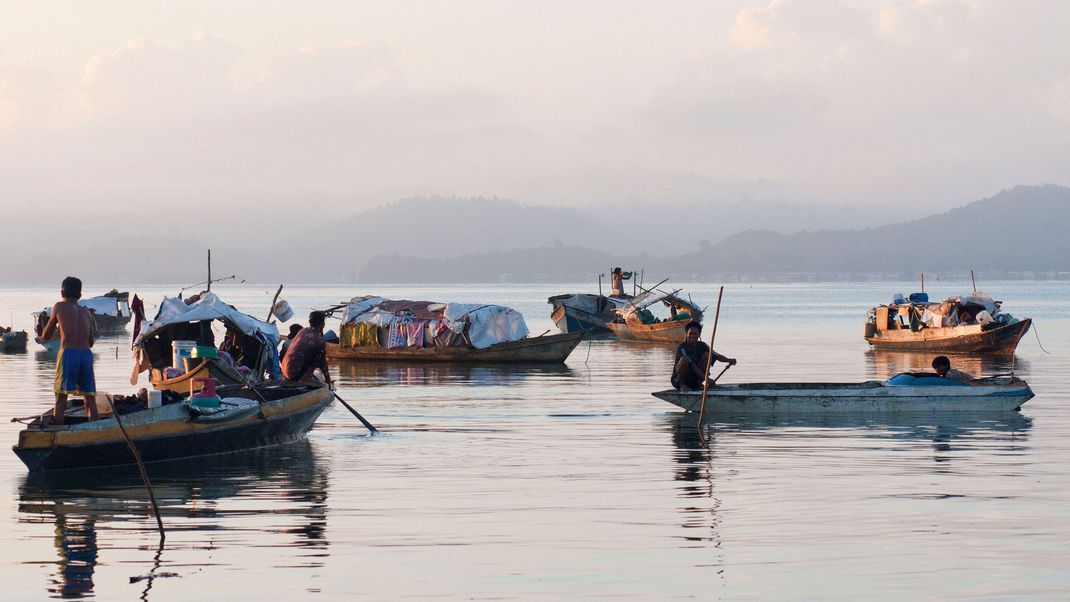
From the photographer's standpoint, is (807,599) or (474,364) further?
(474,364)

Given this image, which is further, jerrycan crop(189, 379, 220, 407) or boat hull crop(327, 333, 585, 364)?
boat hull crop(327, 333, 585, 364)

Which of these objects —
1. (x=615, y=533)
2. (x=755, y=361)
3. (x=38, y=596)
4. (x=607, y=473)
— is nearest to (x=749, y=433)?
(x=607, y=473)

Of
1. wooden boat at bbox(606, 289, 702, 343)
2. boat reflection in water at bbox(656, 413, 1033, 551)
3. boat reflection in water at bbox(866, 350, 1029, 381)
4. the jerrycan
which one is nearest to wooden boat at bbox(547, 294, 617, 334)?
wooden boat at bbox(606, 289, 702, 343)

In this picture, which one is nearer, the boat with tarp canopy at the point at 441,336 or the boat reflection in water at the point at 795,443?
the boat reflection in water at the point at 795,443

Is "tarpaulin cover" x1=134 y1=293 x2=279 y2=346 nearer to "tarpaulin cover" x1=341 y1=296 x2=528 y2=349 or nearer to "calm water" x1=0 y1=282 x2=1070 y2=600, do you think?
"calm water" x1=0 y1=282 x2=1070 y2=600

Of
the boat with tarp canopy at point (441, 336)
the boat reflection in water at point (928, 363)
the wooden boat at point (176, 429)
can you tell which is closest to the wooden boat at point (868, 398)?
the wooden boat at point (176, 429)

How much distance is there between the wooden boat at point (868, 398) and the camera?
2580 cm

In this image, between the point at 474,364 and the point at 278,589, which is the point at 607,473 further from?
the point at 474,364

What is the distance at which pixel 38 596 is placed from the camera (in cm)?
1138

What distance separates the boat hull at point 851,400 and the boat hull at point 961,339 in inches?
884

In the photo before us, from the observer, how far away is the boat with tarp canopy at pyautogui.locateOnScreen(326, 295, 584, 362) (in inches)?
1873

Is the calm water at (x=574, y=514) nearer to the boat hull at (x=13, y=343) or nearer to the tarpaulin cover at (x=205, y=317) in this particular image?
the tarpaulin cover at (x=205, y=317)

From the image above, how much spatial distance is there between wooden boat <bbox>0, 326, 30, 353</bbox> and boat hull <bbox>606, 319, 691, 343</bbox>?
89.5ft

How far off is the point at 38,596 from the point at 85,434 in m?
6.62
